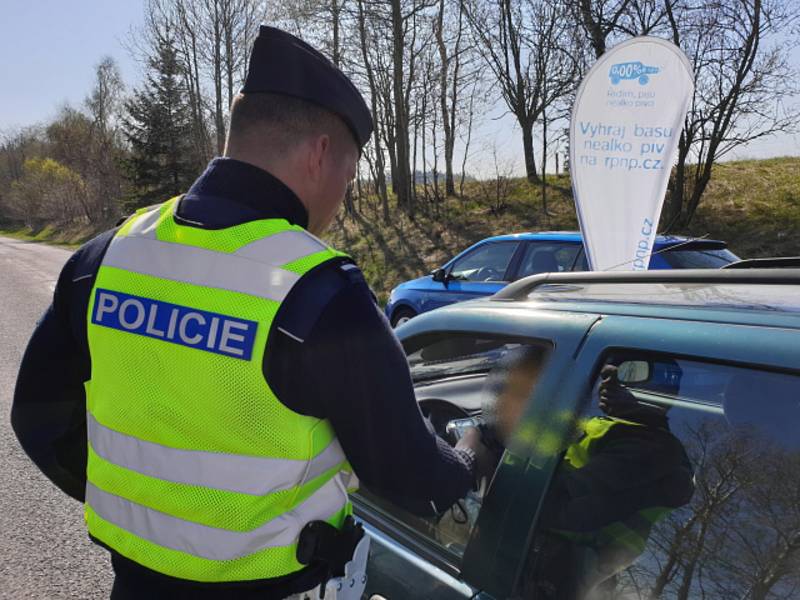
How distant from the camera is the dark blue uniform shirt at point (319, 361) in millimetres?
1131

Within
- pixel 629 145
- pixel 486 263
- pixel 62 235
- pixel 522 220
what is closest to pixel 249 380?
pixel 629 145

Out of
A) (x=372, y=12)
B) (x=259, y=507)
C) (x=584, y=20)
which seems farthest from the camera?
(x=372, y=12)

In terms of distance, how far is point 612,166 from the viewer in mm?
5332

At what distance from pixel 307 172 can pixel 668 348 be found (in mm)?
852

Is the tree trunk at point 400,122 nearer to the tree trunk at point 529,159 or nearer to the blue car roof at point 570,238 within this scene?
the tree trunk at point 529,159

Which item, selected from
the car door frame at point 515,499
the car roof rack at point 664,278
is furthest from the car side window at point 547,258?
the car door frame at point 515,499

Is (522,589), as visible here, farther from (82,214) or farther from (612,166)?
(82,214)

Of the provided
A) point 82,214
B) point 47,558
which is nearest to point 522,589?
point 47,558

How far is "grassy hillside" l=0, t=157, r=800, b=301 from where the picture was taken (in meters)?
11.9

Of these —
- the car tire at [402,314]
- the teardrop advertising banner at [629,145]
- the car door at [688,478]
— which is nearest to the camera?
the car door at [688,478]

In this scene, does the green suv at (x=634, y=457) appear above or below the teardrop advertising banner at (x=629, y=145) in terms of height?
below

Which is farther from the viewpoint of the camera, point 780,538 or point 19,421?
point 19,421

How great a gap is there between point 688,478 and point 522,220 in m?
16.0

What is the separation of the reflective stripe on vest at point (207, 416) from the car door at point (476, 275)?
5.77 meters
